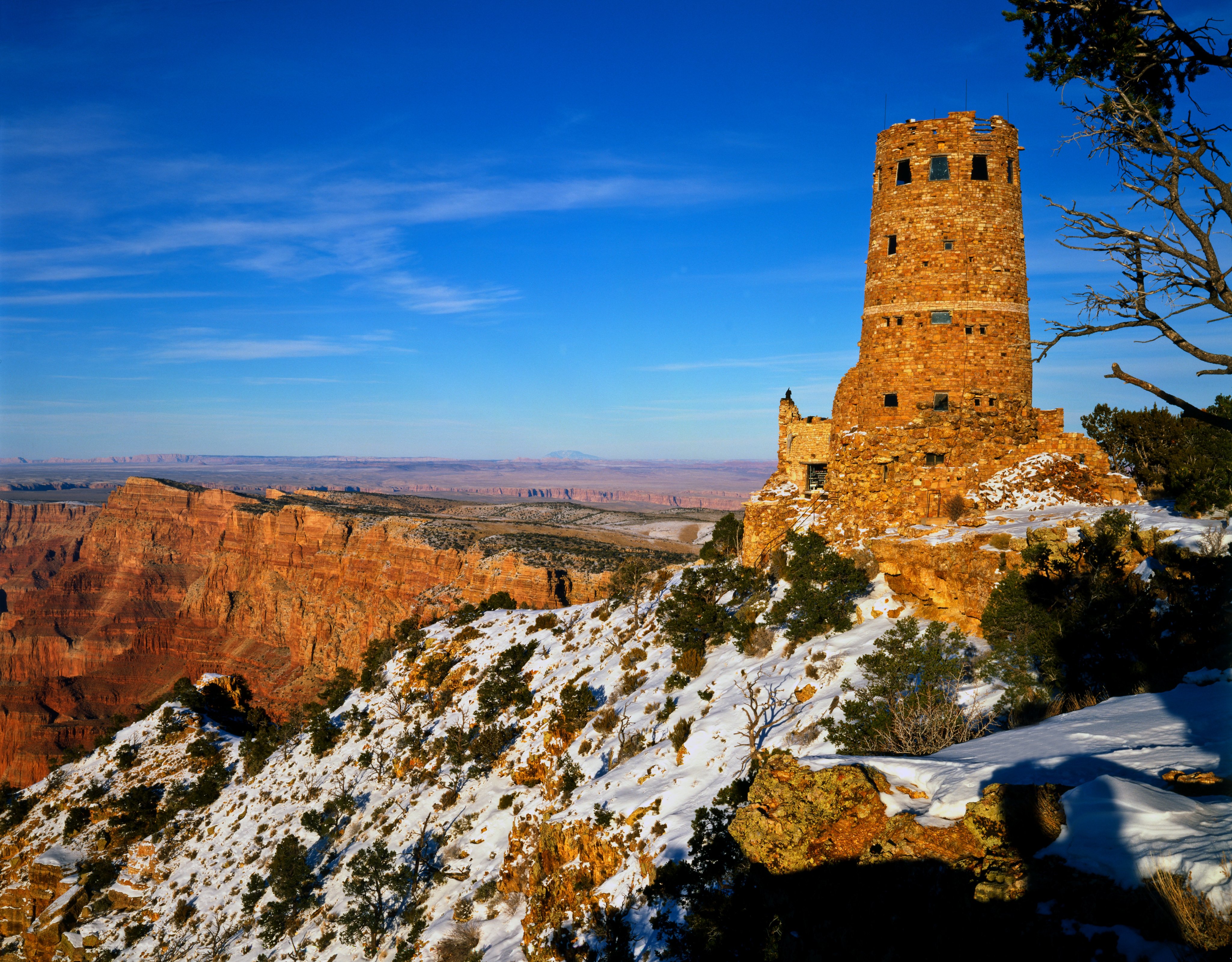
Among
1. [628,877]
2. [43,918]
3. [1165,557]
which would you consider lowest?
[43,918]

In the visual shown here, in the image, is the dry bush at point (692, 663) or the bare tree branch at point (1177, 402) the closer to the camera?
the bare tree branch at point (1177, 402)

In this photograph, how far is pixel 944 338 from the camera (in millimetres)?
19297

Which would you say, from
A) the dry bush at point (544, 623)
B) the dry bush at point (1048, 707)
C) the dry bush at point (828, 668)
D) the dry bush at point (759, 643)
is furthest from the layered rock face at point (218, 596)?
the dry bush at point (1048, 707)

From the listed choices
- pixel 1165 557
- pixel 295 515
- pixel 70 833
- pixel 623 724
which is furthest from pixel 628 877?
pixel 295 515

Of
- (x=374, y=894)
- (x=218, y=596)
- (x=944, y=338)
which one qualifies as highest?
(x=944, y=338)

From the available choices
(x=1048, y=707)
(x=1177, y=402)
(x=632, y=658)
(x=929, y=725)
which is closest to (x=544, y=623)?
(x=632, y=658)

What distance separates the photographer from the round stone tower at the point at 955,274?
19047mm

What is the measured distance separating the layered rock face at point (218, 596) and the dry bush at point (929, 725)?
46.3 metres

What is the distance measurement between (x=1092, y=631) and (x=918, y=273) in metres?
10.9

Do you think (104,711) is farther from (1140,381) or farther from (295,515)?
(1140,381)

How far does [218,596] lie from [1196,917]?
107 m

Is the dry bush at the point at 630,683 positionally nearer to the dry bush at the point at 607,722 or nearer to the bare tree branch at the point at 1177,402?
the dry bush at the point at 607,722

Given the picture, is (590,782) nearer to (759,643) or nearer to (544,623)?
(759,643)

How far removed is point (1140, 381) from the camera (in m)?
7.55
